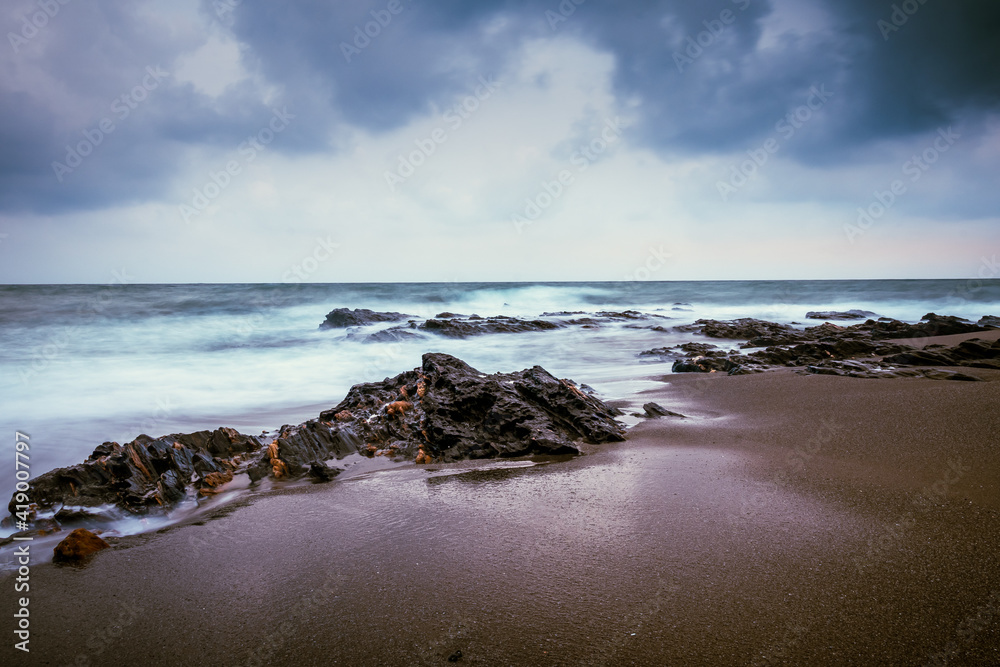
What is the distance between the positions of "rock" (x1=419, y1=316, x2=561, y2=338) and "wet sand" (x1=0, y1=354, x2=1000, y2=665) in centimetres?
1375

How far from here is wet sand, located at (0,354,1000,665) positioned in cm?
176

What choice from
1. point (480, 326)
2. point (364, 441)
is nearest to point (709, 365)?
point (364, 441)

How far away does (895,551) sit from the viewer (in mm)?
2266

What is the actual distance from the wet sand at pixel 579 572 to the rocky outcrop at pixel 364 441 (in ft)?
1.75

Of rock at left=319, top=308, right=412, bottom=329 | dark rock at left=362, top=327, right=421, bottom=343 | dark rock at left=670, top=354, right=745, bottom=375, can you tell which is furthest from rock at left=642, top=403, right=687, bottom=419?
rock at left=319, top=308, right=412, bottom=329

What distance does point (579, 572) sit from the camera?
85.9 inches

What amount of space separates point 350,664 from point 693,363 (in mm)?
8136

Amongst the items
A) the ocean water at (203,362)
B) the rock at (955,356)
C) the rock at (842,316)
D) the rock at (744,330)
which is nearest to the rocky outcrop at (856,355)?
the rock at (955,356)

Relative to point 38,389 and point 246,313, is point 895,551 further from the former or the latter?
point 246,313

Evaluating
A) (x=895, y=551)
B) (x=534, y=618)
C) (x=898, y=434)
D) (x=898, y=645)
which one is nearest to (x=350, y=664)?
(x=534, y=618)

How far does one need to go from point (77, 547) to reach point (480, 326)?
15938mm

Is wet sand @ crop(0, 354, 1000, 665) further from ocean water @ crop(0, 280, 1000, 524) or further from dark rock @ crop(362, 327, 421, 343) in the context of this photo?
dark rock @ crop(362, 327, 421, 343)

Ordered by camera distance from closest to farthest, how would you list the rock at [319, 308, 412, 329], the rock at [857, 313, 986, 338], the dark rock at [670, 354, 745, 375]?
the dark rock at [670, 354, 745, 375] < the rock at [857, 313, 986, 338] < the rock at [319, 308, 412, 329]

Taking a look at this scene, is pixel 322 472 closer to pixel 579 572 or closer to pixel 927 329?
pixel 579 572
